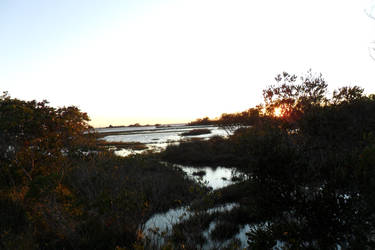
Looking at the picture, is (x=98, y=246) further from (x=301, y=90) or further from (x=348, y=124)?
(x=301, y=90)

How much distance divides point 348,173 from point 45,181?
812cm

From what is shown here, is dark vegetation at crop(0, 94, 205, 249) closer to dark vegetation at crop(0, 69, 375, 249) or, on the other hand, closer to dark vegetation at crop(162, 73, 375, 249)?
dark vegetation at crop(0, 69, 375, 249)

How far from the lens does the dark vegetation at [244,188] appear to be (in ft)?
14.8

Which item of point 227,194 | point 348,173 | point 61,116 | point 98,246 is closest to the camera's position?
point 348,173

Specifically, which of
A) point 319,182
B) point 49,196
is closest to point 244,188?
point 319,182

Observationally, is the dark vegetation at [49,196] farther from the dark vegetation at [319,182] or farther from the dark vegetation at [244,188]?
the dark vegetation at [319,182]

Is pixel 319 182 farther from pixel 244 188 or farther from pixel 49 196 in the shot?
pixel 49 196

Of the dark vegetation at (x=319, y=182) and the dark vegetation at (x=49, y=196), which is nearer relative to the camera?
the dark vegetation at (x=319, y=182)

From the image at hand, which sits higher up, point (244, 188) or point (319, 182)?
point (319, 182)

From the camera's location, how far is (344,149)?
230 inches

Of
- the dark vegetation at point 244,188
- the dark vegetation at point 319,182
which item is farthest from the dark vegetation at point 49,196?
the dark vegetation at point 319,182

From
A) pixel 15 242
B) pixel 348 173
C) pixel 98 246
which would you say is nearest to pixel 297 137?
pixel 348 173

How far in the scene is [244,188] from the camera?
23.9ft

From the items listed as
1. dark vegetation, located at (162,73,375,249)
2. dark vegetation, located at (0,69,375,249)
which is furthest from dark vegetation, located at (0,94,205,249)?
dark vegetation, located at (162,73,375,249)
